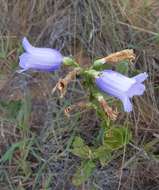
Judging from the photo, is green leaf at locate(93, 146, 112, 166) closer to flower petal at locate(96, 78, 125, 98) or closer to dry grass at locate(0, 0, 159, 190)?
dry grass at locate(0, 0, 159, 190)

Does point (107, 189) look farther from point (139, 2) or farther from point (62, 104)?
point (139, 2)

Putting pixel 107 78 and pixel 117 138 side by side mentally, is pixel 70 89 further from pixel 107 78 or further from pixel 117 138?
pixel 107 78

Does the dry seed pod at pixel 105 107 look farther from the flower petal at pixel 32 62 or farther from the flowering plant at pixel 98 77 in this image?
the flower petal at pixel 32 62

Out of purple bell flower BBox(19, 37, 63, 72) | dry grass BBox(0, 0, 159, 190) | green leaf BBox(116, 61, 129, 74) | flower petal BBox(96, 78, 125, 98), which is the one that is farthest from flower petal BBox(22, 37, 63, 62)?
dry grass BBox(0, 0, 159, 190)

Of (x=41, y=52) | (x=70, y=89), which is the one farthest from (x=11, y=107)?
(x=41, y=52)

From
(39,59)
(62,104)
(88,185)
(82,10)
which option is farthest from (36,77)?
(39,59)

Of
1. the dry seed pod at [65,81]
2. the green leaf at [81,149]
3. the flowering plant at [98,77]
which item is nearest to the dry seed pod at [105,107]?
the flowering plant at [98,77]
